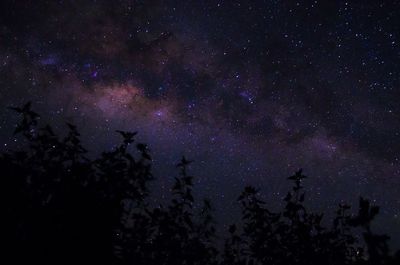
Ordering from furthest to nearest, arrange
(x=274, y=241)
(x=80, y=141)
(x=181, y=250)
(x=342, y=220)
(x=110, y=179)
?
(x=181, y=250)
(x=342, y=220)
(x=274, y=241)
(x=80, y=141)
(x=110, y=179)

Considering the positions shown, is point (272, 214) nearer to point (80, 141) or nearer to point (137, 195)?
point (137, 195)

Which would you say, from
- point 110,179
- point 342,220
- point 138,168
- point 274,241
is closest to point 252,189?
point 274,241

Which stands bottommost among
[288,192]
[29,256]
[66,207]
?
[29,256]

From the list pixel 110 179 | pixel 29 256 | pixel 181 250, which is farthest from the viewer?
pixel 181 250

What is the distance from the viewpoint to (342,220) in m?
9.60

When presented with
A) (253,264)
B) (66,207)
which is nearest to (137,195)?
(66,207)

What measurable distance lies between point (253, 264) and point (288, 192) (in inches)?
81.9

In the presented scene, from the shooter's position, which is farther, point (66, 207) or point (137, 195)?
point (137, 195)

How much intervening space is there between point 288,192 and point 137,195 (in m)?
4.00

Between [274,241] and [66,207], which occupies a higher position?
[274,241]

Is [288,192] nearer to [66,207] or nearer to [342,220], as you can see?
[342,220]

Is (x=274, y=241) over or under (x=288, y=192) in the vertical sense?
under

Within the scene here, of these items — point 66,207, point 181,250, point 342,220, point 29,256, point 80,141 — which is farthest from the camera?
point 181,250

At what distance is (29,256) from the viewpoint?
17.0 ft
